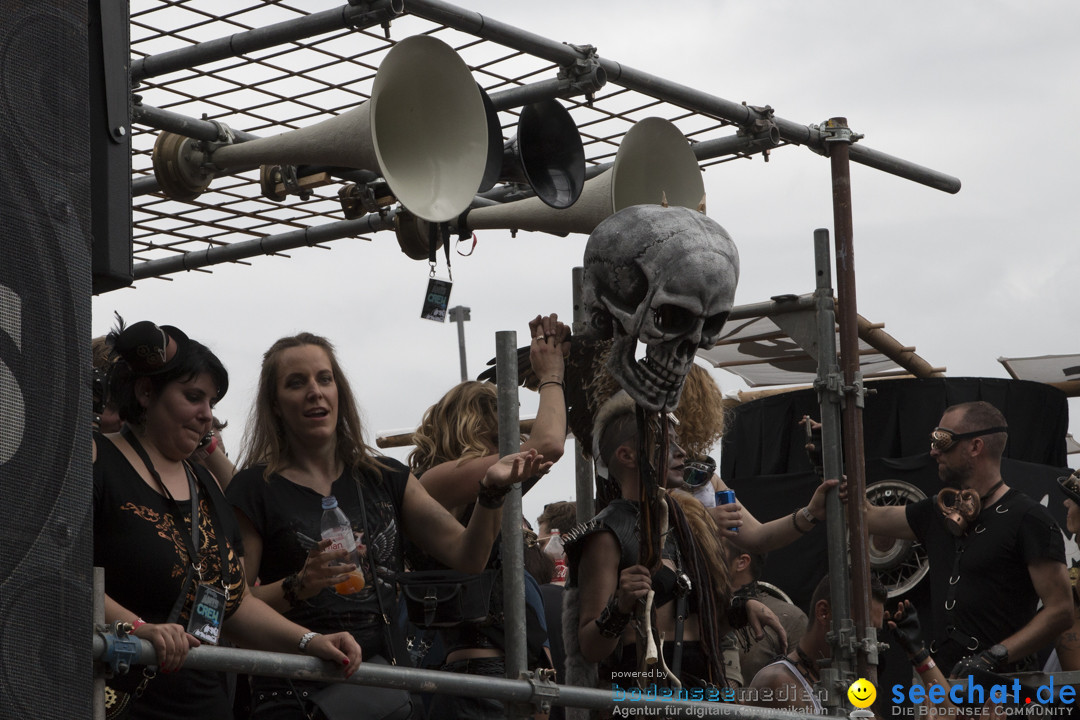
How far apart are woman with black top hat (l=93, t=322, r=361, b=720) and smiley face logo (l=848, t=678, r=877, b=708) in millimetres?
2097

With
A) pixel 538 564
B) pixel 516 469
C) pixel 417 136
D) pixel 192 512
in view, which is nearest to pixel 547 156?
pixel 417 136

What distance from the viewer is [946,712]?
17.2ft

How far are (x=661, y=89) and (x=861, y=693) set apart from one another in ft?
6.75

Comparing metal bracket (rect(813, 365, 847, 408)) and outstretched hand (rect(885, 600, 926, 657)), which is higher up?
metal bracket (rect(813, 365, 847, 408))

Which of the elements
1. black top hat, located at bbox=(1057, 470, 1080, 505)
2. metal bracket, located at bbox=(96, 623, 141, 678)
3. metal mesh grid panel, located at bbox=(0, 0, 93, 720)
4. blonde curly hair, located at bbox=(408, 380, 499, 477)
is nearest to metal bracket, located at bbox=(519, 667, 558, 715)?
blonde curly hair, located at bbox=(408, 380, 499, 477)

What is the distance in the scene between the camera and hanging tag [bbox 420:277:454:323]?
3996 mm

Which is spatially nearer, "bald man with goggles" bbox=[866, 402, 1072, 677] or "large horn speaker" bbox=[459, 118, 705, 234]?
"large horn speaker" bbox=[459, 118, 705, 234]

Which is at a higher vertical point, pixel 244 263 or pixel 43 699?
pixel 244 263

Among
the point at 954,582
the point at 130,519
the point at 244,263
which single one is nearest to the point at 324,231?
the point at 244,263

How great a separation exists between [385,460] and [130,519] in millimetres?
910

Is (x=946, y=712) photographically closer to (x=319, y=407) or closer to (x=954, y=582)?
(x=954, y=582)

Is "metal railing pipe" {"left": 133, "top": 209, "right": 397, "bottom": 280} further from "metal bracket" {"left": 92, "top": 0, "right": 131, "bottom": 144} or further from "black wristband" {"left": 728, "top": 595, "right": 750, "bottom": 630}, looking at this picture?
"metal bracket" {"left": 92, "top": 0, "right": 131, "bottom": 144}

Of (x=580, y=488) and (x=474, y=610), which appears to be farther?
(x=580, y=488)

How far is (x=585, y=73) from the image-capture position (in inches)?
162
